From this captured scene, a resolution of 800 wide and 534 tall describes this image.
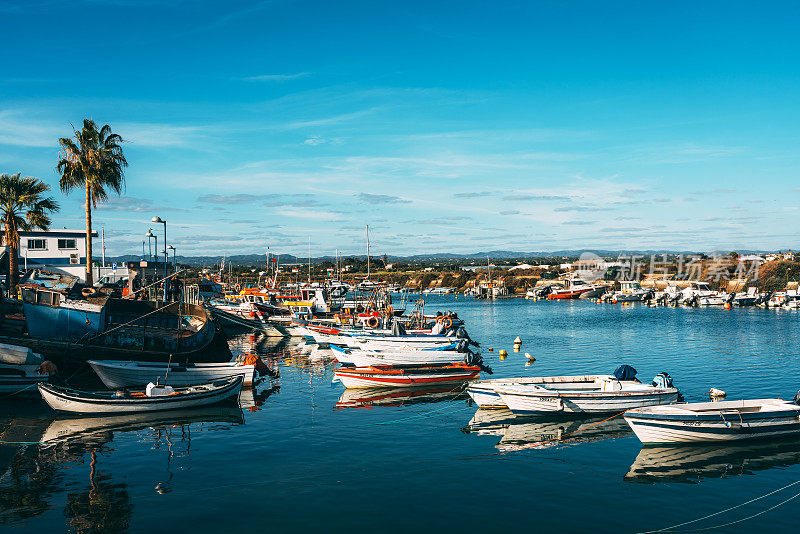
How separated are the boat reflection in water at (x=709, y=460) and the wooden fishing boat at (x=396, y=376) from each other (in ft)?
52.9

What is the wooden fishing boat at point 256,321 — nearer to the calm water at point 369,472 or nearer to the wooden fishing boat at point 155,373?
the calm water at point 369,472

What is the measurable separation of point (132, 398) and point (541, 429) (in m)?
21.4

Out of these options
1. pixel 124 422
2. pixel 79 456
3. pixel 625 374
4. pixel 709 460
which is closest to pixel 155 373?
pixel 124 422

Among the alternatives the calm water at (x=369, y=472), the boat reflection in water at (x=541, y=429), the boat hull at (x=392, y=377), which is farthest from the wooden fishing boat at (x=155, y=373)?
the boat reflection in water at (x=541, y=429)

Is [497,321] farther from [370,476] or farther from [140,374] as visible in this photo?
[370,476]

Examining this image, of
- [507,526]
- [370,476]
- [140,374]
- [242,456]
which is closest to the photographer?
[507,526]

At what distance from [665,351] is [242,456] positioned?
1762 inches

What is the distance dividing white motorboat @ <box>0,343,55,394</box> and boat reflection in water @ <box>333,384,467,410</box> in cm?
1773

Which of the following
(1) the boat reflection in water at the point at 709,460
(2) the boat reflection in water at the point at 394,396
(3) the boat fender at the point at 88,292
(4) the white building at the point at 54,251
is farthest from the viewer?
(4) the white building at the point at 54,251

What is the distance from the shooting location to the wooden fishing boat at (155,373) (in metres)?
33.1

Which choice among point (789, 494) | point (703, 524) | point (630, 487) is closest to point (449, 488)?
point (630, 487)

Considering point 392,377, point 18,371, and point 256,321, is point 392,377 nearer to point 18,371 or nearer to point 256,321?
point 18,371

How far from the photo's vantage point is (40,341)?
33.9 m

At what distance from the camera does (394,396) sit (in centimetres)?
3641
